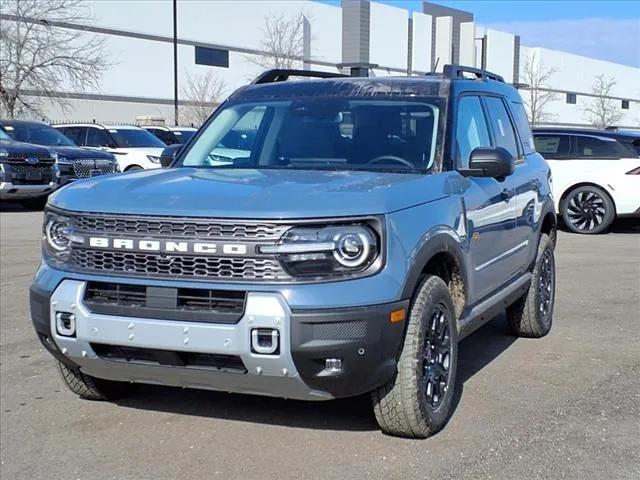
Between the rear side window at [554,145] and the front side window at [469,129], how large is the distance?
9299 mm

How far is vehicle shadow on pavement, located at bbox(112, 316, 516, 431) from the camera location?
466 centimetres

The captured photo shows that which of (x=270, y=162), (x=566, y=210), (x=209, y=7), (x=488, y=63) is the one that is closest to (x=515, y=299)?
(x=270, y=162)

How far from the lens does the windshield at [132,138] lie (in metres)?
19.3

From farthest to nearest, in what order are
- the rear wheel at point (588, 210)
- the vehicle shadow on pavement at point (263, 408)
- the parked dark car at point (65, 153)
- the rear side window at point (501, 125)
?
the parked dark car at point (65, 153)
the rear wheel at point (588, 210)
the rear side window at point (501, 125)
the vehicle shadow on pavement at point (263, 408)

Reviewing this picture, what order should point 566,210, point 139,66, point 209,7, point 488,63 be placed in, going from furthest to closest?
1. point 488,63
2. point 209,7
3. point 139,66
4. point 566,210

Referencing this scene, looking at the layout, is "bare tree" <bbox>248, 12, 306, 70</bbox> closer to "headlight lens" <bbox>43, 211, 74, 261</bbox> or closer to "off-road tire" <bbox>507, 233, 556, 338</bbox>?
"off-road tire" <bbox>507, 233, 556, 338</bbox>

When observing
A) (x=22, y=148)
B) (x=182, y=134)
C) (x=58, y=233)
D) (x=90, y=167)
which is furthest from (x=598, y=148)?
(x=182, y=134)

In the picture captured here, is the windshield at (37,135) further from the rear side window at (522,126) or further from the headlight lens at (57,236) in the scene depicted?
the headlight lens at (57,236)

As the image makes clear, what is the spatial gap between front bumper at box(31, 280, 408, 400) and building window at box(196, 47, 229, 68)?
49.2 metres

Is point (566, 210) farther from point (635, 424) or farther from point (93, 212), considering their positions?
point (93, 212)

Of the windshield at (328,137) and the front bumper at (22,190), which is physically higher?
the windshield at (328,137)

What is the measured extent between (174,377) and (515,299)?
2.93m

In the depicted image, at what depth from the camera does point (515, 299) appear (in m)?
6.04

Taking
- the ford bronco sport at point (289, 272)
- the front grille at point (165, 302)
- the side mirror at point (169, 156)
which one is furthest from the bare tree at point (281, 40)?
the front grille at point (165, 302)
